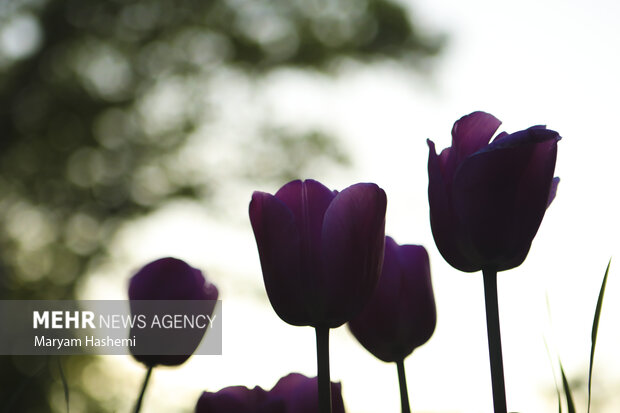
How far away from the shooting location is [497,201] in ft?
1.09

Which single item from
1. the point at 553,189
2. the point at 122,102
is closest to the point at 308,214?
the point at 553,189

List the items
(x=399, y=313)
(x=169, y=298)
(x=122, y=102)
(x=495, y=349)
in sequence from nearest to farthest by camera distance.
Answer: (x=495, y=349) < (x=399, y=313) < (x=169, y=298) < (x=122, y=102)

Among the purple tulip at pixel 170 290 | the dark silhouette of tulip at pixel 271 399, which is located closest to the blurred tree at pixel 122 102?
the purple tulip at pixel 170 290

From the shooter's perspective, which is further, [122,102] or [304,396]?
[122,102]

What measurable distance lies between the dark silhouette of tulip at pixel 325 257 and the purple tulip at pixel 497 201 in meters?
0.04

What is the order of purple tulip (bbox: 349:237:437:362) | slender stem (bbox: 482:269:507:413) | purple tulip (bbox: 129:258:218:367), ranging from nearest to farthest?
slender stem (bbox: 482:269:507:413)
purple tulip (bbox: 349:237:437:362)
purple tulip (bbox: 129:258:218:367)

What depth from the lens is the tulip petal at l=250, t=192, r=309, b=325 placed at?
0.35 meters

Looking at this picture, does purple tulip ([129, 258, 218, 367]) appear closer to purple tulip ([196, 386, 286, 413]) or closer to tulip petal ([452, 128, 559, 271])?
purple tulip ([196, 386, 286, 413])

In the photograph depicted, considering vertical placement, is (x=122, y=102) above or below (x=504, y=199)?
above

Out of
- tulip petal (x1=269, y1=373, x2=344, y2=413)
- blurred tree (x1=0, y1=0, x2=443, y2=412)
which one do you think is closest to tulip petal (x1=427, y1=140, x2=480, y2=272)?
tulip petal (x1=269, y1=373, x2=344, y2=413)

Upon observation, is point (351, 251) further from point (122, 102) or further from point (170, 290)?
point (122, 102)

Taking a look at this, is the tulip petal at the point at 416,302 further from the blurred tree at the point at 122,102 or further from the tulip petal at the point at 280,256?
the blurred tree at the point at 122,102

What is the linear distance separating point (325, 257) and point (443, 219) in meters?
0.07

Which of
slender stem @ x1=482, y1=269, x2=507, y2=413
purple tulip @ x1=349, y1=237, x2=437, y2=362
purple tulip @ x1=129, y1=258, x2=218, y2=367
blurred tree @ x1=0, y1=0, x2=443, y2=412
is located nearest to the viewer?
slender stem @ x1=482, y1=269, x2=507, y2=413
